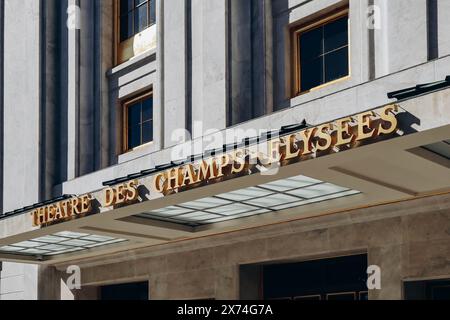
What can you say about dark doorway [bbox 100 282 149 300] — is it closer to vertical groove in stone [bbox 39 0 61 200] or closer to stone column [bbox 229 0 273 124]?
vertical groove in stone [bbox 39 0 61 200]

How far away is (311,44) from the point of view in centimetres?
2073

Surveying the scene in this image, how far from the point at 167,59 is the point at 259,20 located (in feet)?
12.5

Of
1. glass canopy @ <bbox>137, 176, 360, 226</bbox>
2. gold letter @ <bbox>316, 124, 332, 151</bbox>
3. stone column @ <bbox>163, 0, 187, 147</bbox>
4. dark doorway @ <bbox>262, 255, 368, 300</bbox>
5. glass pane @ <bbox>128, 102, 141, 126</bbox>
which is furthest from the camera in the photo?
glass pane @ <bbox>128, 102, 141, 126</bbox>

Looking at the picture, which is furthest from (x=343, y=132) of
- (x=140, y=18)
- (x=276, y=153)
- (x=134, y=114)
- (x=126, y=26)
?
(x=126, y=26)

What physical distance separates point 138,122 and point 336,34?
8813 mm

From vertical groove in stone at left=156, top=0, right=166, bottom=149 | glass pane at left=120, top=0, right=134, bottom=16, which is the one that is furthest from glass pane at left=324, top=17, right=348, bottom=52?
glass pane at left=120, top=0, right=134, bottom=16

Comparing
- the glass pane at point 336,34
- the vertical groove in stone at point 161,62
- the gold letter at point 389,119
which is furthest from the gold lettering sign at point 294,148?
the vertical groove in stone at point 161,62

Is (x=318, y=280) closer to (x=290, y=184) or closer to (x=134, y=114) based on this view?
(x=290, y=184)

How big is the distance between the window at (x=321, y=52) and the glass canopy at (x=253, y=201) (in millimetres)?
3016

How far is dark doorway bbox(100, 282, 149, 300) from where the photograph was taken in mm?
27289

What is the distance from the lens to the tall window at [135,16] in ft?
86.3

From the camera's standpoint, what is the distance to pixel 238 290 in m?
22.9

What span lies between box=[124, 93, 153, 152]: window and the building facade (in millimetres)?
76
